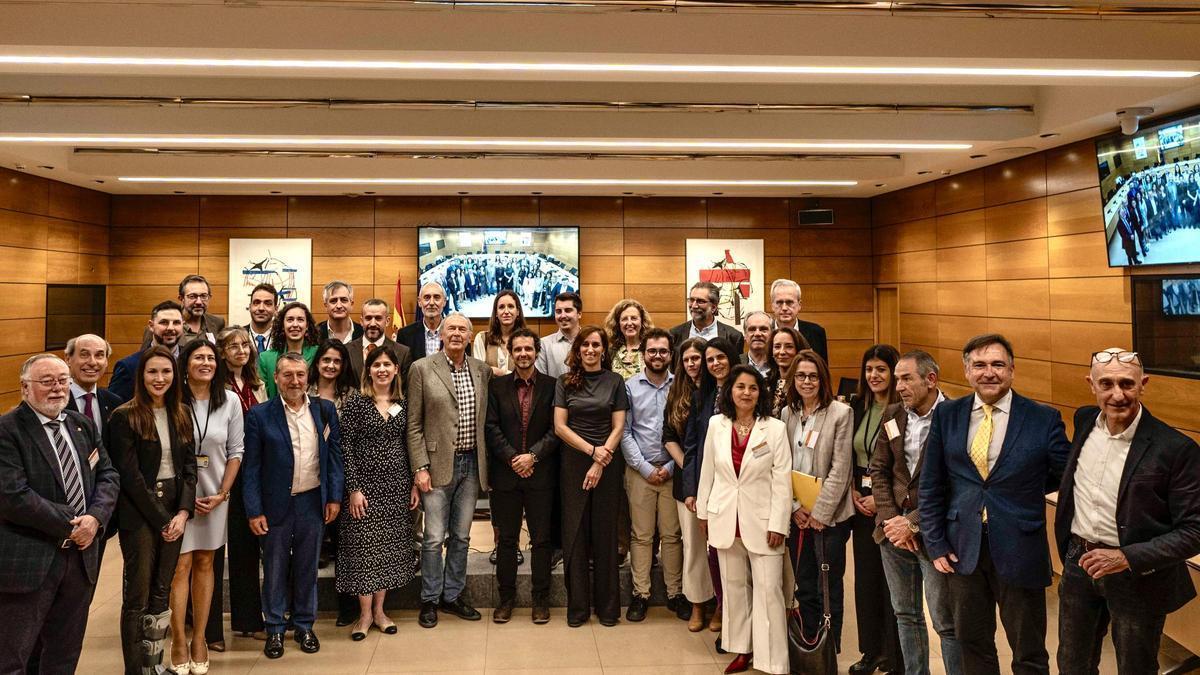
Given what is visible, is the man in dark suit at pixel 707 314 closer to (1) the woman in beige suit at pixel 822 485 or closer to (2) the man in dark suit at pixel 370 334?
(1) the woman in beige suit at pixel 822 485

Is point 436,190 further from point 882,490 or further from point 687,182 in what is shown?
point 882,490

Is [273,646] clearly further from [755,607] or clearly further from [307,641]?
[755,607]

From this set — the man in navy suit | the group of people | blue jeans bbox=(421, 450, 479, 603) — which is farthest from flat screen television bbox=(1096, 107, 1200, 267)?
the man in navy suit

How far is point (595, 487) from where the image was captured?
4.43m

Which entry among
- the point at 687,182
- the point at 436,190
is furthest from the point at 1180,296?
the point at 436,190

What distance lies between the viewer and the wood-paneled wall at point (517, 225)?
33.4 ft

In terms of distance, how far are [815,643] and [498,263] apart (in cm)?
775

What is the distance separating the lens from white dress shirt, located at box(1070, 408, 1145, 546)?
2.67 metres

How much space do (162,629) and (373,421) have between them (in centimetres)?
145

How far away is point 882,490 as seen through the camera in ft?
11.0

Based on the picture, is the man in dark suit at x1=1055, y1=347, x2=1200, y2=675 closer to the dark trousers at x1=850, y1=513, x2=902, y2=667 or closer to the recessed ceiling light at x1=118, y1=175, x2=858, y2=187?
the dark trousers at x1=850, y1=513, x2=902, y2=667

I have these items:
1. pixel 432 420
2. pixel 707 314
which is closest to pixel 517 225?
pixel 707 314

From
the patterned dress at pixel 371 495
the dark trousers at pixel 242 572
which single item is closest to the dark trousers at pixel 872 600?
the patterned dress at pixel 371 495

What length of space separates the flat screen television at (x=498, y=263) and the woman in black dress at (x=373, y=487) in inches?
237
